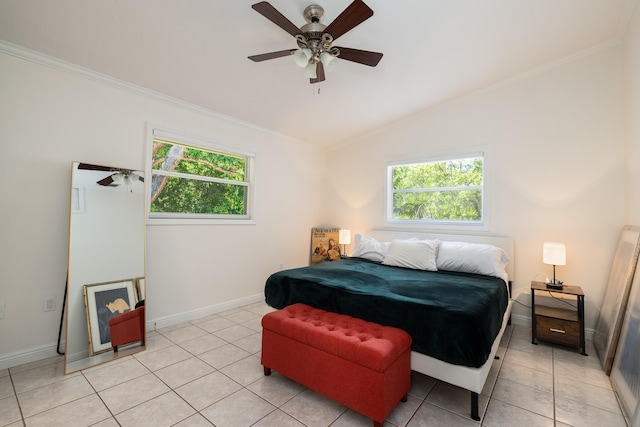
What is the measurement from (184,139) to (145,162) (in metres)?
0.52

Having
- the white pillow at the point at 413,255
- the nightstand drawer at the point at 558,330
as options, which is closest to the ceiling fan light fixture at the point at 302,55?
the white pillow at the point at 413,255

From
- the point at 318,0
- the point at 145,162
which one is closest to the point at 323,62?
the point at 318,0

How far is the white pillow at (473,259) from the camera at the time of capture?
300 cm

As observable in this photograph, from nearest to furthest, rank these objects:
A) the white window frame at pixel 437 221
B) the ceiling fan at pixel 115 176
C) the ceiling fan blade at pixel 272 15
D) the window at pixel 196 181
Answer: the ceiling fan blade at pixel 272 15, the ceiling fan at pixel 115 176, the window at pixel 196 181, the white window frame at pixel 437 221

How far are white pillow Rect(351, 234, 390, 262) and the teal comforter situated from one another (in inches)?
18.7

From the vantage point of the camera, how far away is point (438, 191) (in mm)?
4164

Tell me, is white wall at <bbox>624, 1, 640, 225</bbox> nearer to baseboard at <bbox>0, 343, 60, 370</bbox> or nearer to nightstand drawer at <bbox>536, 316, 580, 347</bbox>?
nightstand drawer at <bbox>536, 316, 580, 347</bbox>

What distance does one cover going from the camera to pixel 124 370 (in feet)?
7.68

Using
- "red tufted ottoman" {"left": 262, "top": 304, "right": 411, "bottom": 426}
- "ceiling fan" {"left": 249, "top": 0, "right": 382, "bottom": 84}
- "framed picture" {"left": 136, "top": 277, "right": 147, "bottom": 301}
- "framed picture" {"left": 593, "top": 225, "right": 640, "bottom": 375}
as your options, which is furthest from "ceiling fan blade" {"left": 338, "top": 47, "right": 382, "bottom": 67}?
"framed picture" {"left": 136, "top": 277, "right": 147, "bottom": 301}

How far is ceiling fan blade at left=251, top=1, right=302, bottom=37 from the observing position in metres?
1.63

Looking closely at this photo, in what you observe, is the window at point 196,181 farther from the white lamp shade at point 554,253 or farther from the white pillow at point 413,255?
the white lamp shade at point 554,253

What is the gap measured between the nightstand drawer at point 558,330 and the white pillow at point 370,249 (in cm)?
173

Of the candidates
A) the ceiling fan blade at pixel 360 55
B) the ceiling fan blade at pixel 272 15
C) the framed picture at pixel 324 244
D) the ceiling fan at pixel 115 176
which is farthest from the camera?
the framed picture at pixel 324 244

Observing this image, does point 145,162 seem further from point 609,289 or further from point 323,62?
point 609,289
